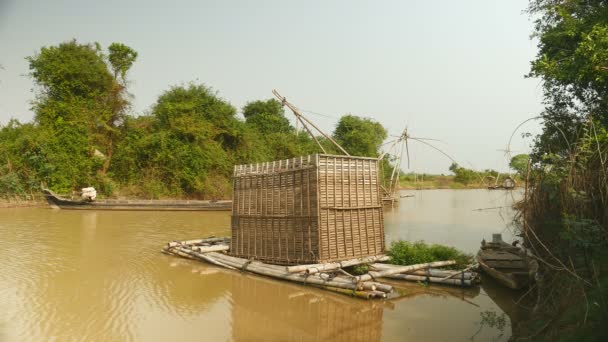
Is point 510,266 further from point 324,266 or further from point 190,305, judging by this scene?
point 190,305

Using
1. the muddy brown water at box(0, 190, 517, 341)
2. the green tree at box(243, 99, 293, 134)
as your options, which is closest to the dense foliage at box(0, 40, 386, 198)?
the green tree at box(243, 99, 293, 134)

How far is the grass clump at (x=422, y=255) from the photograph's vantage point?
8.81 metres

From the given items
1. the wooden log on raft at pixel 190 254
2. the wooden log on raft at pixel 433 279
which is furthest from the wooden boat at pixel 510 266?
the wooden log on raft at pixel 190 254

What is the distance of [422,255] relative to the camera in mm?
8852

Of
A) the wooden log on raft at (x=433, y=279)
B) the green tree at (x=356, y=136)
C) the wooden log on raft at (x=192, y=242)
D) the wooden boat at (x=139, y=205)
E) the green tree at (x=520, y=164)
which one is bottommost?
the wooden log on raft at (x=433, y=279)

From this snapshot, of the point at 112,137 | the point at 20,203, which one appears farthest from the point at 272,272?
the point at 112,137

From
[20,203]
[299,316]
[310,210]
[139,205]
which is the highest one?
[310,210]

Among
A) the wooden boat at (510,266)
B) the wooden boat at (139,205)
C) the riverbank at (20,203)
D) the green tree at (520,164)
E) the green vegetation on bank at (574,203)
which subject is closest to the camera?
the green vegetation on bank at (574,203)

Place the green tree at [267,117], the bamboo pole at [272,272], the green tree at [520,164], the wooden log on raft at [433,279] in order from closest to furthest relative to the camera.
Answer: the green tree at [520,164] → the bamboo pole at [272,272] → the wooden log on raft at [433,279] → the green tree at [267,117]

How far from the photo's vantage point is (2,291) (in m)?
7.61

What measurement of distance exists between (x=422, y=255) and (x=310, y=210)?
276cm

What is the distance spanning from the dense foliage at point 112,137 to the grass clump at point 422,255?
63.9ft

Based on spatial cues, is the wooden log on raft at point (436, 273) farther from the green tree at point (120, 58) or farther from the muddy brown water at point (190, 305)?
the green tree at point (120, 58)

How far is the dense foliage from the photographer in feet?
83.5
